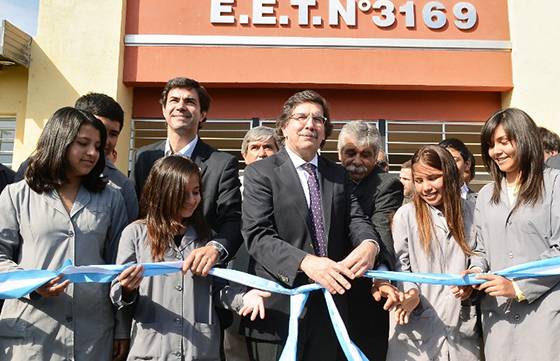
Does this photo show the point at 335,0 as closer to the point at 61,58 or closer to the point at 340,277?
the point at 61,58

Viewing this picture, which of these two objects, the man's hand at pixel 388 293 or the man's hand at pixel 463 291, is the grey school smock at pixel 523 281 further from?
the man's hand at pixel 388 293

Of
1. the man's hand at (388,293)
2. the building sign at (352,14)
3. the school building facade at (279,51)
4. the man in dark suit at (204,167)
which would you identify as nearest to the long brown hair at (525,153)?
the man's hand at (388,293)

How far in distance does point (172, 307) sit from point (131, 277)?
0.27m

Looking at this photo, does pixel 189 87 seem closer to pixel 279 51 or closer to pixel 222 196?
pixel 222 196

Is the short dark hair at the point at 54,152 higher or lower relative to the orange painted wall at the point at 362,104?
lower

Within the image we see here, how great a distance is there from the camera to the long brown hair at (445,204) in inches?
113

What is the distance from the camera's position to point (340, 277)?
2.42 metres

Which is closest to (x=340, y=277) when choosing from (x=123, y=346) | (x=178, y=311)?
(x=178, y=311)

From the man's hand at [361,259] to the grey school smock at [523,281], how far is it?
1.92ft

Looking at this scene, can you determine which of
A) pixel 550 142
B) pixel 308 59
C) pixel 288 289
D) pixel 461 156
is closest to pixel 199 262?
pixel 288 289

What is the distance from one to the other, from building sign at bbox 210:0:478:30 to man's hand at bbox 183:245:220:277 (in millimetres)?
6576

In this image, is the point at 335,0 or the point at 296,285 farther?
the point at 335,0

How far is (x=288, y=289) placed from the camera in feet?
8.58

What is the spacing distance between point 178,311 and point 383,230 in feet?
4.10
